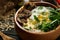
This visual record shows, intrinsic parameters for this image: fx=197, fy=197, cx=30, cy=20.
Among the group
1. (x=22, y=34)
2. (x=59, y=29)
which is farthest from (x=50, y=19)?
(x=22, y=34)

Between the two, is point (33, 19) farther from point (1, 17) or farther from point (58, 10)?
point (1, 17)

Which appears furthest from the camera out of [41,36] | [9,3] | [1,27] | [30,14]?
[9,3]

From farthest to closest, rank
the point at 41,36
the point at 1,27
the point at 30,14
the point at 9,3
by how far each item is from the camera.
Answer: the point at 9,3, the point at 1,27, the point at 30,14, the point at 41,36

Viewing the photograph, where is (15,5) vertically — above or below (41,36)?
above

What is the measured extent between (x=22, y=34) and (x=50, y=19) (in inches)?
7.7

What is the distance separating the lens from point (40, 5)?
4.27 ft

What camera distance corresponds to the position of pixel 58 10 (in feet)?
4.04

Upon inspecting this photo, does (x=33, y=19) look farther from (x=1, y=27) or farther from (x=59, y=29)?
(x=1, y=27)

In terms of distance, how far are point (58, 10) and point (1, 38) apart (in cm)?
40

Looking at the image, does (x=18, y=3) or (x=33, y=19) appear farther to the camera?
(x=18, y=3)

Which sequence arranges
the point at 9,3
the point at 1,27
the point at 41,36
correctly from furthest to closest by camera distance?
the point at 9,3 → the point at 1,27 → the point at 41,36

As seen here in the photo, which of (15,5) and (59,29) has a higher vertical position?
(15,5)

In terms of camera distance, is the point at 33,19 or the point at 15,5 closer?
the point at 33,19

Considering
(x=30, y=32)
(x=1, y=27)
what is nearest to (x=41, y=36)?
(x=30, y=32)
